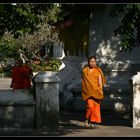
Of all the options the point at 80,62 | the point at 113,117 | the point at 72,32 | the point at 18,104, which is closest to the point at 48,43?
the point at 72,32

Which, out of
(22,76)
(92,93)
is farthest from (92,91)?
(22,76)

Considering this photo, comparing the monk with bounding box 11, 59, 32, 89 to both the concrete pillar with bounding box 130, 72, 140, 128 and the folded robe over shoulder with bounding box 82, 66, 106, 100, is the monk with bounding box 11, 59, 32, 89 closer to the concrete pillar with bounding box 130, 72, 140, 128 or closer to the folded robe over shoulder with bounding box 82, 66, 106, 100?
the folded robe over shoulder with bounding box 82, 66, 106, 100

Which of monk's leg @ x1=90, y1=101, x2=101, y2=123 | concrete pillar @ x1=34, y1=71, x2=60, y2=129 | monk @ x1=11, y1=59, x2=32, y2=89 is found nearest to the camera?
concrete pillar @ x1=34, y1=71, x2=60, y2=129

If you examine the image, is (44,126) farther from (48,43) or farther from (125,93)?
(48,43)

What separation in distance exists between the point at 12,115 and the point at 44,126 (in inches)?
29.3

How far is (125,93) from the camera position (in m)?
15.8

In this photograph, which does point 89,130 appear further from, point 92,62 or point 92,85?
point 92,62

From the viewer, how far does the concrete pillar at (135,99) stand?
12117 mm

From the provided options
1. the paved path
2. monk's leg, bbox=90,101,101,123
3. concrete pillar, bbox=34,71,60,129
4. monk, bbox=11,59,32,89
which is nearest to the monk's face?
monk's leg, bbox=90,101,101,123

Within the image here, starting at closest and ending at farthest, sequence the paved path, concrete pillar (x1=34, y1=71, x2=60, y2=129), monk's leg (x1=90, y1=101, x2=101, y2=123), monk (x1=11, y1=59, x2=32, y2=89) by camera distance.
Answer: the paved path < concrete pillar (x1=34, y1=71, x2=60, y2=129) < monk's leg (x1=90, y1=101, x2=101, y2=123) < monk (x1=11, y1=59, x2=32, y2=89)

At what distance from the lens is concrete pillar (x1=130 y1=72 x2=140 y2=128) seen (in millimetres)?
12117

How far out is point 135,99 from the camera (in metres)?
12.2

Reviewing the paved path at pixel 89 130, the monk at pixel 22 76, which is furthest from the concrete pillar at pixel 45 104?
the monk at pixel 22 76

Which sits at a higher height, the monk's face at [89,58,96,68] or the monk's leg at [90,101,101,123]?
the monk's face at [89,58,96,68]
